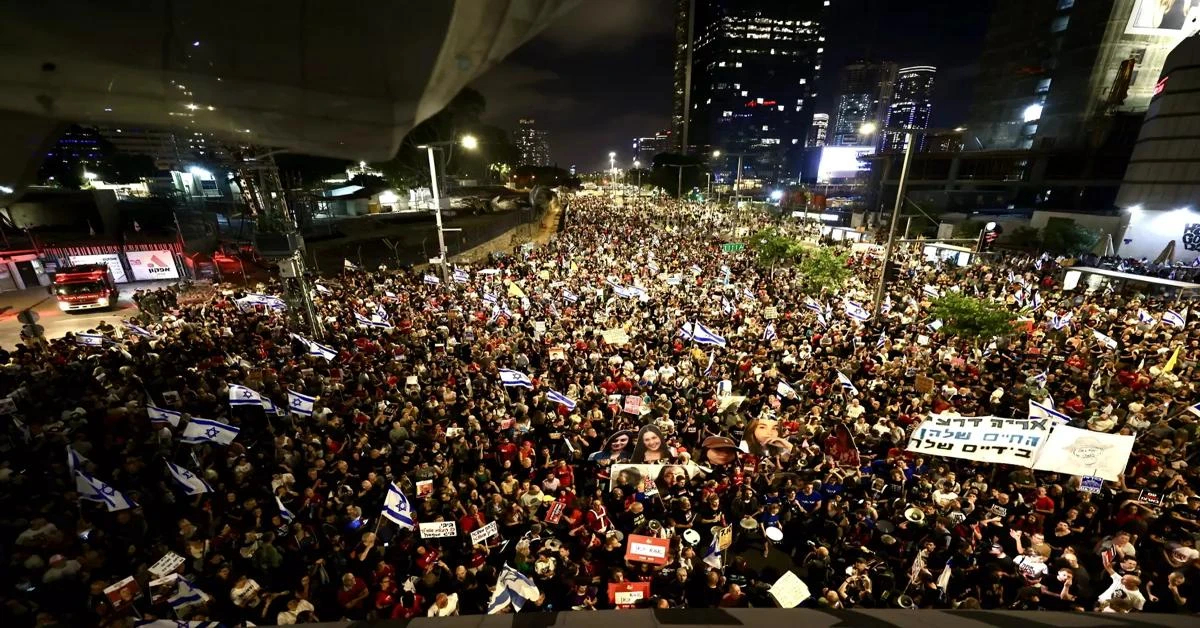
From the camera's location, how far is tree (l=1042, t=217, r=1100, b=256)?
1287 inches

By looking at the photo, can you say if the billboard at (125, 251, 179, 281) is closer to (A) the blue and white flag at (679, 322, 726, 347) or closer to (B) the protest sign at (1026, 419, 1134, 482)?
(A) the blue and white flag at (679, 322, 726, 347)

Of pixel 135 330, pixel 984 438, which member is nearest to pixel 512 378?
pixel 984 438

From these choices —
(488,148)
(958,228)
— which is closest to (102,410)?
(958,228)

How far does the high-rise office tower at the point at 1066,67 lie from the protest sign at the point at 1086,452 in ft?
203

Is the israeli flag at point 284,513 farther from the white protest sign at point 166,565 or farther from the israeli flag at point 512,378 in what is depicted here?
the israeli flag at point 512,378

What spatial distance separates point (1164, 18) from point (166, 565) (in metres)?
76.2

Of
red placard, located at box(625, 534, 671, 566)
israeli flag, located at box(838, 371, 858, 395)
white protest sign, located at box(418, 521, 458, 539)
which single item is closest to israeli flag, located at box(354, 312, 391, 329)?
white protest sign, located at box(418, 521, 458, 539)

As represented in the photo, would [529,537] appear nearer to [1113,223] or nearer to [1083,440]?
[1083,440]

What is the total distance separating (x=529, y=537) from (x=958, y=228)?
44.2 m

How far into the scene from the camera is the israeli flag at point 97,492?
24.3 ft

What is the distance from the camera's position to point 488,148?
3401 inches

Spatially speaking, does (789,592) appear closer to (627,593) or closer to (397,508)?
(627,593)

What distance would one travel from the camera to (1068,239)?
32.9m

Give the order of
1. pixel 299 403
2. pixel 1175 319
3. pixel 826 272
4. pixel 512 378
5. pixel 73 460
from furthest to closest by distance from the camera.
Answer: pixel 826 272 < pixel 1175 319 < pixel 512 378 < pixel 299 403 < pixel 73 460
